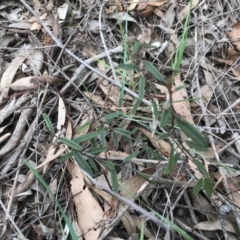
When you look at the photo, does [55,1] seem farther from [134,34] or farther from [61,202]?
[61,202]

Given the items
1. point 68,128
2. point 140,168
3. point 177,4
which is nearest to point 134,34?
point 177,4

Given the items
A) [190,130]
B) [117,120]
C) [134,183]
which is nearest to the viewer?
[190,130]

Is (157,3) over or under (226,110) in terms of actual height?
over

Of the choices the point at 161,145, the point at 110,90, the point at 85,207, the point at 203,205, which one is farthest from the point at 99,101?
the point at 203,205

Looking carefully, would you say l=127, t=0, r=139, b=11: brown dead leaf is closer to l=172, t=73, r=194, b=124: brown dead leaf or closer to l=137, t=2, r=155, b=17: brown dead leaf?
l=137, t=2, r=155, b=17: brown dead leaf

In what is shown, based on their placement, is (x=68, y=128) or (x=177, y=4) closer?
(x=68, y=128)

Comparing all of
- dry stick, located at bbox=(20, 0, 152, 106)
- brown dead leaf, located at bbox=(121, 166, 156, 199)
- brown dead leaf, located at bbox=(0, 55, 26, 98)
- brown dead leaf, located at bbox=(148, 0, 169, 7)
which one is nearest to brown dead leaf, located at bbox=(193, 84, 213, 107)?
dry stick, located at bbox=(20, 0, 152, 106)

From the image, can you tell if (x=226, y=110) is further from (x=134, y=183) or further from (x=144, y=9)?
(x=144, y=9)

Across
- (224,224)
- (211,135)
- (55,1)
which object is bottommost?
(224,224)
